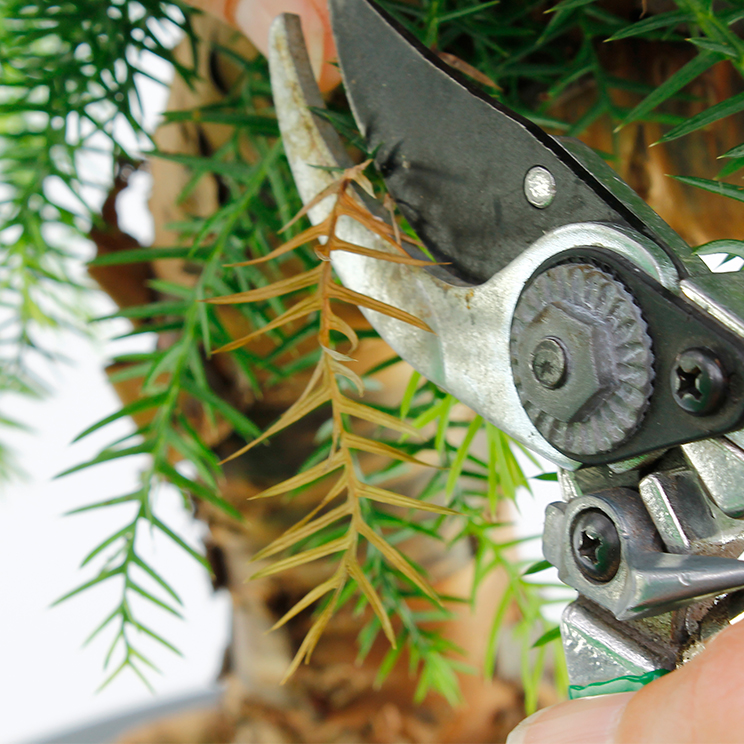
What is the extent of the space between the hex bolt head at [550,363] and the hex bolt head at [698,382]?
31 millimetres

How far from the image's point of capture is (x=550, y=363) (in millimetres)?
204

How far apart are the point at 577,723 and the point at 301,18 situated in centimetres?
29

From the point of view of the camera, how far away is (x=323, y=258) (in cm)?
22

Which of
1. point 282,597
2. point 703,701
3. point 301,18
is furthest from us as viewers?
point 282,597

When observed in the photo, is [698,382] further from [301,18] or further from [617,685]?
[301,18]

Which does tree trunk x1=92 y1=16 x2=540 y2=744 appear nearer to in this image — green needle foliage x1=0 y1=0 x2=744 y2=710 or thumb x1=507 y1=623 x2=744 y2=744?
green needle foliage x1=0 y1=0 x2=744 y2=710

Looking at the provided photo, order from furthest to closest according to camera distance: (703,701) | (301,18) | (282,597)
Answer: (282,597) < (301,18) < (703,701)

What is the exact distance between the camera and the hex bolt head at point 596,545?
20 cm

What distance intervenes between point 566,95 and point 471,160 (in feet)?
0.65

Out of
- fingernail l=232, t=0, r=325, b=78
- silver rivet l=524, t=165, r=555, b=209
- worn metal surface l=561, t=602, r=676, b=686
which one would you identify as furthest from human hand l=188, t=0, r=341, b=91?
worn metal surface l=561, t=602, r=676, b=686

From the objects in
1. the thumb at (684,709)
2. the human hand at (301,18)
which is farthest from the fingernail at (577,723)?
the human hand at (301,18)

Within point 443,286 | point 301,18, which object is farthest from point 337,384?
point 301,18

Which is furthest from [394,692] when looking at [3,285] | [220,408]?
[3,285]

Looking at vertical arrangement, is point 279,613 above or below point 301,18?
below
